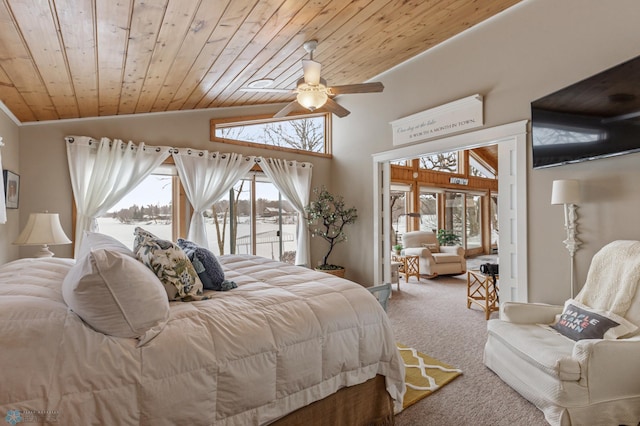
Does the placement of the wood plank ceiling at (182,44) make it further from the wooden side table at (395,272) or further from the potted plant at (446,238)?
the potted plant at (446,238)

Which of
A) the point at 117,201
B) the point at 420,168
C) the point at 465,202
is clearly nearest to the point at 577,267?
the point at 117,201

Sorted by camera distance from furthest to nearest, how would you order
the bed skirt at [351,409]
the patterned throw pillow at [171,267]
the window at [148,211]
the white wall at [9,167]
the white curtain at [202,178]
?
the white curtain at [202,178] < the window at [148,211] < the white wall at [9,167] < the patterned throw pillow at [171,267] < the bed skirt at [351,409]

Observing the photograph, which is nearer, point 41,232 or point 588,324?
point 588,324

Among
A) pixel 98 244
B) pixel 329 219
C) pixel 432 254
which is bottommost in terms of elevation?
pixel 432 254

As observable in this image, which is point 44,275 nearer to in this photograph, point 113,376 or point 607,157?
point 113,376

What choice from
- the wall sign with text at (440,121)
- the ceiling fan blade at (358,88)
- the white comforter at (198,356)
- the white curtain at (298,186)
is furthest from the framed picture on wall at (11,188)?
the wall sign with text at (440,121)

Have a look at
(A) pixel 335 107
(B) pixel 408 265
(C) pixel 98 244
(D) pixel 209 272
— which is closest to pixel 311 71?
(A) pixel 335 107

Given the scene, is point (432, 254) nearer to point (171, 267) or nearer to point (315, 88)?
point (315, 88)

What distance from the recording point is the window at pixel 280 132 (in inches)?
191

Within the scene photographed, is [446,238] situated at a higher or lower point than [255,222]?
lower

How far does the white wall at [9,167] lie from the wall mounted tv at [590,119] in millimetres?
4787

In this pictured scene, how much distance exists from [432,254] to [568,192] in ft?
13.4

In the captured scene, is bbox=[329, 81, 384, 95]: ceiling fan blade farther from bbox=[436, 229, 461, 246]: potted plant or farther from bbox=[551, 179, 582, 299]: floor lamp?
bbox=[436, 229, 461, 246]: potted plant

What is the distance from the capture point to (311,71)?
9.07 ft
